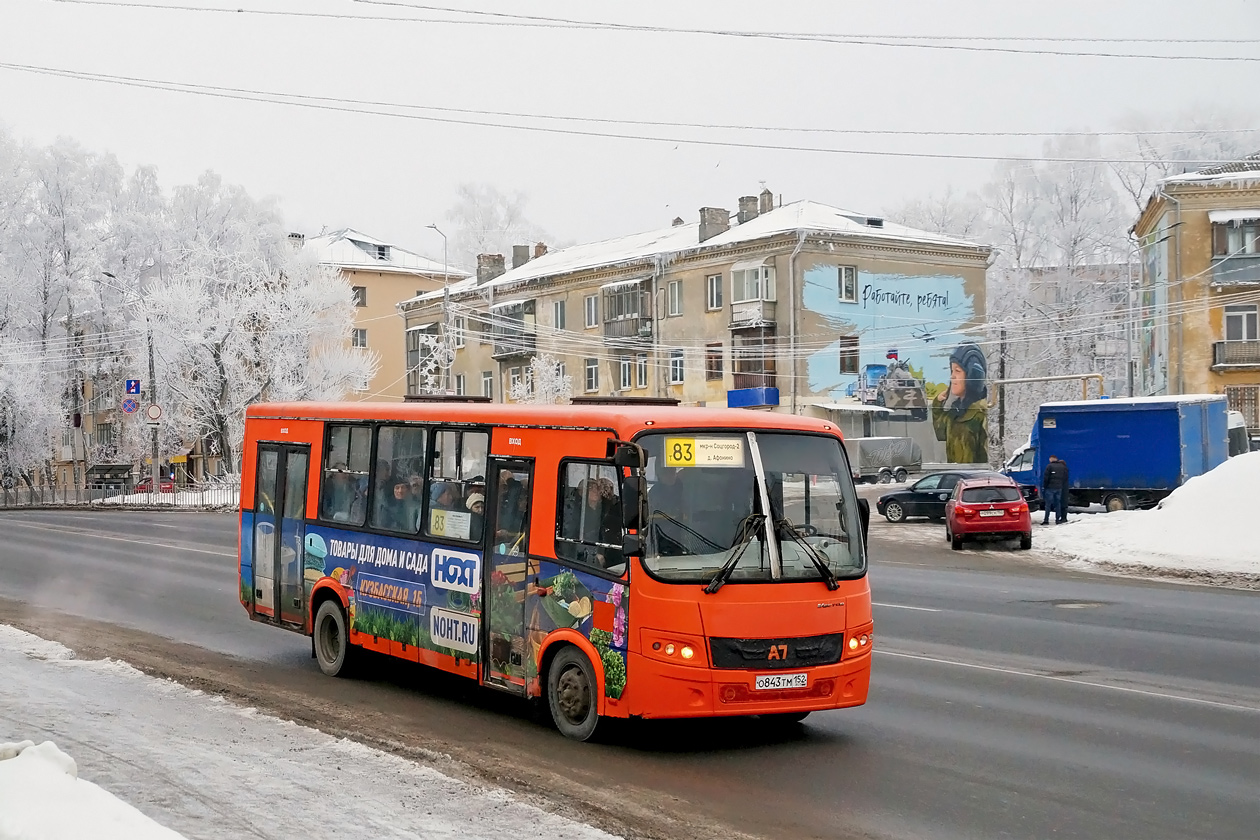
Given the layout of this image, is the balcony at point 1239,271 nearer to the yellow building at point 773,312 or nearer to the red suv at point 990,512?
the yellow building at point 773,312

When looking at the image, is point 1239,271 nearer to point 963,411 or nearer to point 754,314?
point 963,411

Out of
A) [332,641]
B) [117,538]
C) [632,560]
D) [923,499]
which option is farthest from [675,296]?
[632,560]

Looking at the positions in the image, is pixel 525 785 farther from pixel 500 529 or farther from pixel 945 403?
pixel 945 403

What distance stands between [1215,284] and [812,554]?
5092 cm

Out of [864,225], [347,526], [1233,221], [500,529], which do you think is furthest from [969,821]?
[864,225]

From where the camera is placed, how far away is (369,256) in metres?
94.2

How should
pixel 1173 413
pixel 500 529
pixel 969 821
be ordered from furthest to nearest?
pixel 1173 413
pixel 500 529
pixel 969 821

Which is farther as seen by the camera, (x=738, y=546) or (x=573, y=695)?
(x=573, y=695)

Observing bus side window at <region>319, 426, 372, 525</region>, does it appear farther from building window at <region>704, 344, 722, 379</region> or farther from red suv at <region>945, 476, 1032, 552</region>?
building window at <region>704, 344, 722, 379</region>

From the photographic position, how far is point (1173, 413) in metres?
34.8

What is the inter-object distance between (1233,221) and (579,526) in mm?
52047

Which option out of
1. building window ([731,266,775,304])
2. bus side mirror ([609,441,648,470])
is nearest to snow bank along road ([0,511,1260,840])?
bus side mirror ([609,441,648,470])

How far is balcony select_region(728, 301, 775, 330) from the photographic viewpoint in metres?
59.4

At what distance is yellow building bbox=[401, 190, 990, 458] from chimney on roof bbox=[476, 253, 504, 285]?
9.89 meters
